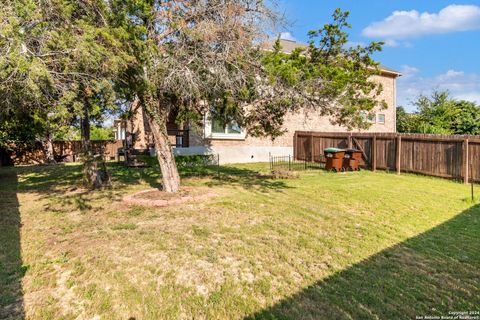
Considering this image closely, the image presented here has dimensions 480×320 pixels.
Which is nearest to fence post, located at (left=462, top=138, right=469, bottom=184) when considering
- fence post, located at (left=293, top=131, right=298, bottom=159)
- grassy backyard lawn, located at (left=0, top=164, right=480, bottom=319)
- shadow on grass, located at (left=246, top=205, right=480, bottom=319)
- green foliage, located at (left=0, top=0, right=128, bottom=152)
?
grassy backyard lawn, located at (left=0, top=164, right=480, bottom=319)

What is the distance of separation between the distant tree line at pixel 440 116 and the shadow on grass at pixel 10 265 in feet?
74.6

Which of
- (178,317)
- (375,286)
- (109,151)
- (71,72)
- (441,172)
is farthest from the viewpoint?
(109,151)

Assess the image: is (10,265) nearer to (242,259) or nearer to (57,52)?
(242,259)

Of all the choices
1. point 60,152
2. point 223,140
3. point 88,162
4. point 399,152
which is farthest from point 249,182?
point 60,152

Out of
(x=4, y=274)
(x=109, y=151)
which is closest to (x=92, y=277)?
(x=4, y=274)

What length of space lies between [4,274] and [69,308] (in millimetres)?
1449

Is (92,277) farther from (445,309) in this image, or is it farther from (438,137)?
(438,137)

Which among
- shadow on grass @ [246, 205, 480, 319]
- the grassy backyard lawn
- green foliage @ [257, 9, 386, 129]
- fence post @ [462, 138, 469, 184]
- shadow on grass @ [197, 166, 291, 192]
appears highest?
green foliage @ [257, 9, 386, 129]

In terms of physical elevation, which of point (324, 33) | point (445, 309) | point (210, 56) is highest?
point (324, 33)

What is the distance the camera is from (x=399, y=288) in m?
3.60

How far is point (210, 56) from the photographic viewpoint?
6.98 meters

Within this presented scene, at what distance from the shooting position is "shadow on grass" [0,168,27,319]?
3213mm

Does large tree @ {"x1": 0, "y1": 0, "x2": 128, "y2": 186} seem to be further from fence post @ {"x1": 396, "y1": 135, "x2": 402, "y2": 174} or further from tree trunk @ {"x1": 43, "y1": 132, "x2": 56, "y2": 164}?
tree trunk @ {"x1": 43, "y1": 132, "x2": 56, "y2": 164}

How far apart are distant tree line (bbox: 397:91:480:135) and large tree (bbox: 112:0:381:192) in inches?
659
